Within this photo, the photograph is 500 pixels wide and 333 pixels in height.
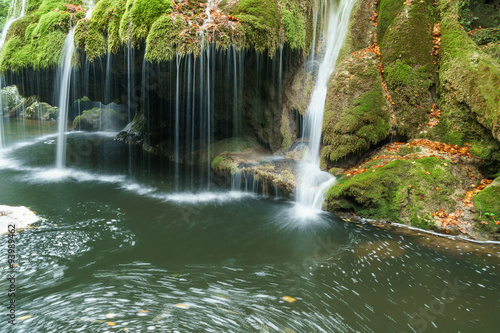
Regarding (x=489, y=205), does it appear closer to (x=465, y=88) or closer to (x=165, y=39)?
(x=465, y=88)

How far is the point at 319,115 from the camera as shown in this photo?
8.84 m

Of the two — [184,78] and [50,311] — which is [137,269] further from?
[184,78]

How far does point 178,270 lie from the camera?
14.7ft

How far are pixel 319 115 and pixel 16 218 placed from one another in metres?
7.57

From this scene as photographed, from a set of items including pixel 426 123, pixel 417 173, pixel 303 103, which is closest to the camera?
pixel 417 173

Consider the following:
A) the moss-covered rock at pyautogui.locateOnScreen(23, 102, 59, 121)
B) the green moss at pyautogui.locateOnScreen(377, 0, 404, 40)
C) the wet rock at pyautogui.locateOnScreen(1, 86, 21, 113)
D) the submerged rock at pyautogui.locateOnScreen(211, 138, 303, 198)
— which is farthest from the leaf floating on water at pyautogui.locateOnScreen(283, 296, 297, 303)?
the wet rock at pyautogui.locateOnScreen(1, 86, 21, 113)

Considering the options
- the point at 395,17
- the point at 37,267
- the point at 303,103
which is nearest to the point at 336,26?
the point at 395,17

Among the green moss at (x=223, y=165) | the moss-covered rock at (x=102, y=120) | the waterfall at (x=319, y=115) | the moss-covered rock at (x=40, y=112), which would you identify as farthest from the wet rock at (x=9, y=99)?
the waterfall at (x=319, y=115)

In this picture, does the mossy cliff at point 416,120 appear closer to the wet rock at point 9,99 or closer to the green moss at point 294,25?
the green moss at point 294,25

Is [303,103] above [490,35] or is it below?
below

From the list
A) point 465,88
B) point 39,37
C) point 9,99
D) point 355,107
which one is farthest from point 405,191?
point 9,99

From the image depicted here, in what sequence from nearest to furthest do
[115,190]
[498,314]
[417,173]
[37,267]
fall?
[498,314] < [37,267] < [417,173] < [115,190]

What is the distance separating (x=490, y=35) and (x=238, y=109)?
7390 millimetres

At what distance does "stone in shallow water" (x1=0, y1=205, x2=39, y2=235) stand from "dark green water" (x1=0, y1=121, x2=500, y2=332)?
0.27 meters
